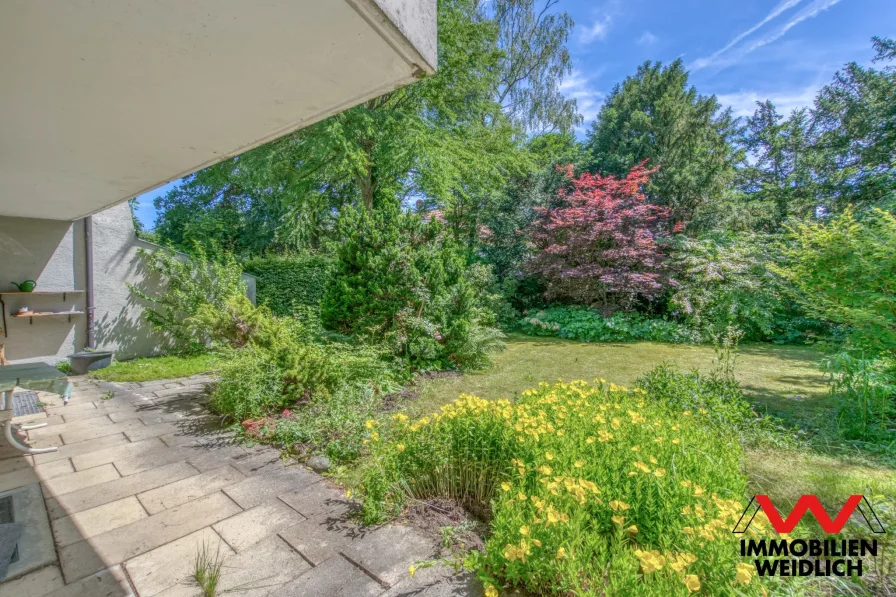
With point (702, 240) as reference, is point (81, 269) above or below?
below

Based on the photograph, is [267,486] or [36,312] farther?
[36,312]

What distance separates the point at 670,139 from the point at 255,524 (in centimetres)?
1270

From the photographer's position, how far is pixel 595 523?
4.81ft

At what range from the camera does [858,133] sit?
10.4 metres

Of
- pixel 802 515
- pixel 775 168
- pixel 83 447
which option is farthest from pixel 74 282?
pixel 775 168

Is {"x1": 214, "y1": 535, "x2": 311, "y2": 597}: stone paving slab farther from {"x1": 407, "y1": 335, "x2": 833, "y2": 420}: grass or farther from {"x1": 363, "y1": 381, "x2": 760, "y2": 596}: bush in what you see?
{"x1": 407, "y1": 335, "x2": 833, "y2": 420}: grass

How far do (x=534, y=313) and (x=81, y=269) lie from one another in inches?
345

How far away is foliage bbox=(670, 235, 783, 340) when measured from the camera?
7.66 metres

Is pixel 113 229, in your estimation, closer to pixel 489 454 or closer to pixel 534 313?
pixel 489 454

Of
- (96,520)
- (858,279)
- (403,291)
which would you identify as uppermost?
(858,279)

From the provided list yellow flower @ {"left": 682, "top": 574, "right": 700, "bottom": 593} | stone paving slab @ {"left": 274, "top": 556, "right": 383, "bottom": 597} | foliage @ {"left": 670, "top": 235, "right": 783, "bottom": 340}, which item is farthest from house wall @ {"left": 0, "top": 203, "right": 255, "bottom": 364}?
foliage @ {"left": 670, "top": 235, "right": 783, "bottom": 340}

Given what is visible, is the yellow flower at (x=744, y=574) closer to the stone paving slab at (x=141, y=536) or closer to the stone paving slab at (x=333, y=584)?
the stone paving slab at (x=333, y=584)

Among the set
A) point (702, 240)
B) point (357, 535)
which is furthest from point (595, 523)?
point (702, 240)

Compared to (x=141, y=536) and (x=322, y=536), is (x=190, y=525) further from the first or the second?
(x=322, y=536)
